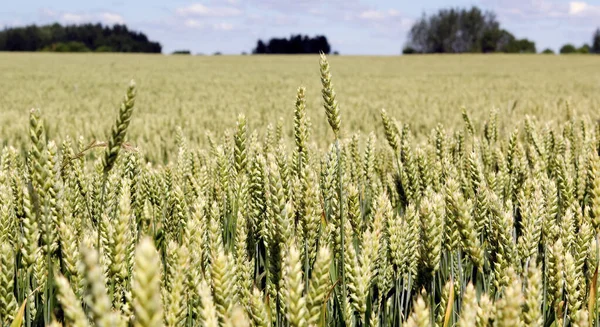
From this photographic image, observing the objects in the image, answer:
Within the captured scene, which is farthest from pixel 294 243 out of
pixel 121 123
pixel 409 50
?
pixel 409 50

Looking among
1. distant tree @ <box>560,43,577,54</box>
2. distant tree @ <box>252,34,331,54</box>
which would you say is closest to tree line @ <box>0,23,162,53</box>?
distant tree @ <box>252,34,331,54</box>

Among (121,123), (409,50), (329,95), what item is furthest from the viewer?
(409,50)

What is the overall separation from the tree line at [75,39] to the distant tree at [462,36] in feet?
132

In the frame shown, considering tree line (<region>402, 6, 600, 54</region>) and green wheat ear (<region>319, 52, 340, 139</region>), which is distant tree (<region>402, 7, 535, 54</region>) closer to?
tree line (<region>402, 6, 600, 54</region>)

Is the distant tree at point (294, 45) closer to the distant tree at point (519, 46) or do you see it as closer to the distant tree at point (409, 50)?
the distant tree at point (409, 50)

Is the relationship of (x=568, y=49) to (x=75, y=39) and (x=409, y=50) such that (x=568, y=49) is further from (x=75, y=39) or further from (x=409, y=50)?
(x=75, y=39)

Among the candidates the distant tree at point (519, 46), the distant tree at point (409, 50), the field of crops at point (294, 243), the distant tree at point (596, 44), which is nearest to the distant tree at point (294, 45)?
the distant tree at point (409, 50)

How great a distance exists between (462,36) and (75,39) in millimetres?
60940

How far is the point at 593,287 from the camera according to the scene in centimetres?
136

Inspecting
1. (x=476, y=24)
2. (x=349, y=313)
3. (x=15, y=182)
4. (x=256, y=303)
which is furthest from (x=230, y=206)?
(x=476, y=24)

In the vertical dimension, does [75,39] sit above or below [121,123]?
above

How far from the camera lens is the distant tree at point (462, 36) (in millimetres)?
85750

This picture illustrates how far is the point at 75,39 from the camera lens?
90.8 meters

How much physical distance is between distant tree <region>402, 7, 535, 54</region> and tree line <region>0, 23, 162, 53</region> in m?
40.1
